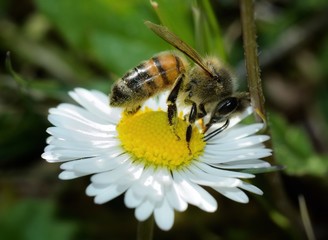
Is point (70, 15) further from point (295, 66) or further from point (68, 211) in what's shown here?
point (295, 66)

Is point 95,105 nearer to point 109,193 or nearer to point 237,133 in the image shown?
point 237,133

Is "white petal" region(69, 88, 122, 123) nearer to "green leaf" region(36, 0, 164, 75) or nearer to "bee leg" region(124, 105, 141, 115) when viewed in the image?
"bee leg" region(124, 105, 141, 115)

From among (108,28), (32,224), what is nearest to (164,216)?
(32,224)

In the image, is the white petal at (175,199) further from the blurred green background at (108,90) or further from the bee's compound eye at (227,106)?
the blurred green background at (108,90)

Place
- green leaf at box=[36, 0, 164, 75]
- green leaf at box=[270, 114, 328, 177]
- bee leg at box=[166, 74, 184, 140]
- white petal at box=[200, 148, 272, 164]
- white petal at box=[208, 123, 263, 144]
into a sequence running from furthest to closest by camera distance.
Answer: green leaf at box=[36, 0, 164, 75] < green leaf at box=[270, 114, 328, 177] < white petal at box=[208, 123, 263, 144] < bee leg at box=[166, 74, 184, 140] < white petal at box=[200, 148, 272, 164]

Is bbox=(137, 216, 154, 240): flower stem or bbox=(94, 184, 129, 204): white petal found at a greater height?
bbox=(94, 184, 129, 204): white petal

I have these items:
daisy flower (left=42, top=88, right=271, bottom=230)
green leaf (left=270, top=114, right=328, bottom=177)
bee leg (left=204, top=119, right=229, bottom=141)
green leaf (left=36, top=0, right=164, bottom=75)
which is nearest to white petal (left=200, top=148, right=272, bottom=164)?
daisy flower (left=42, top=88, right=271, bottom=230)
